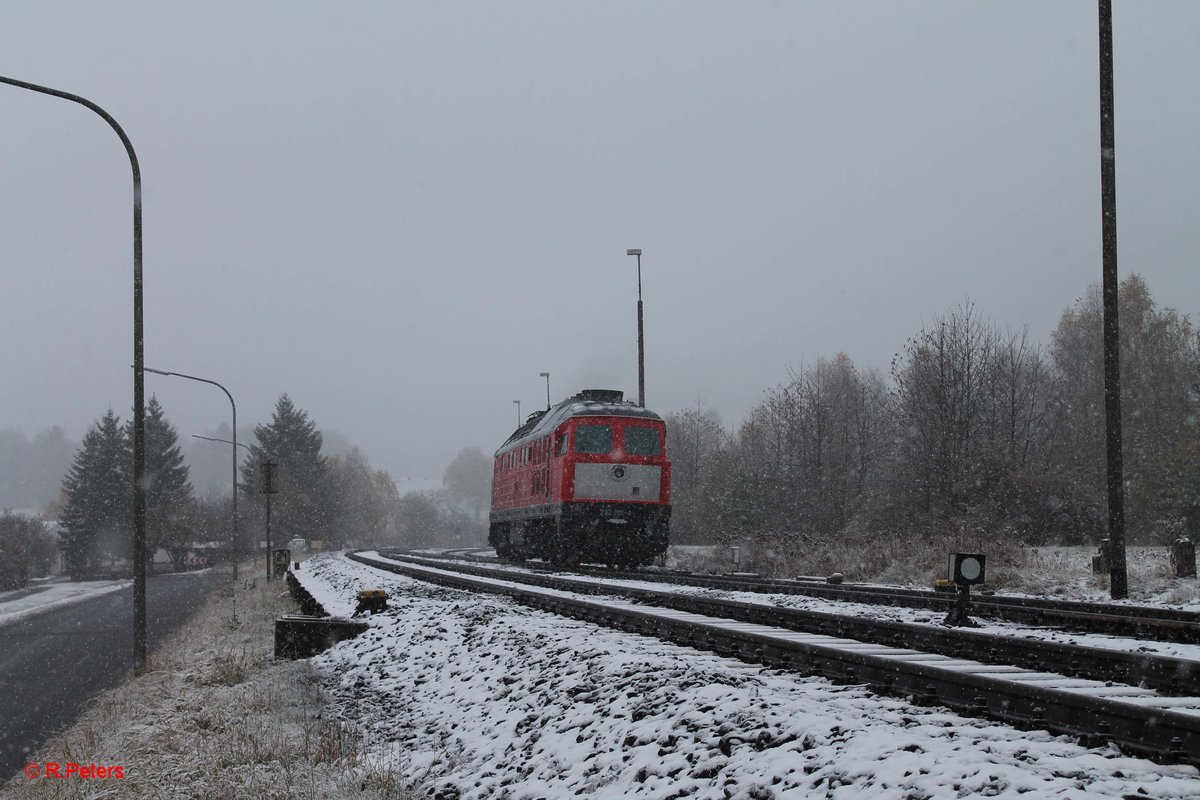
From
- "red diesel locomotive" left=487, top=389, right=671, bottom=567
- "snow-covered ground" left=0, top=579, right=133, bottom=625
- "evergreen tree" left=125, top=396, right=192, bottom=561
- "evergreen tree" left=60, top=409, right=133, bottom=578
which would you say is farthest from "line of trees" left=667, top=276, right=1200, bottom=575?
"evergreen tree" left=60, top=409, right=133, bottom=578

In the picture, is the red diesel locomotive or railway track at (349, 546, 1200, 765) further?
the red diesel locomotive

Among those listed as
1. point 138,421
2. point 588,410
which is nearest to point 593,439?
point 588,410

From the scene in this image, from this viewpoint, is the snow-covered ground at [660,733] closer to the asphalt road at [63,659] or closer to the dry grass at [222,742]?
the dry grass at [222,742]

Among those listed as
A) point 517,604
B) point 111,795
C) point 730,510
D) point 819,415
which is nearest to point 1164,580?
point 517,604

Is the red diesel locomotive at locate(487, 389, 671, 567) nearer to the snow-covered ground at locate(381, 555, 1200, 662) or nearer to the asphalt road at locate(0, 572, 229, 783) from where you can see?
the snow-covered ground at locate(381, 555, 1200, 662)

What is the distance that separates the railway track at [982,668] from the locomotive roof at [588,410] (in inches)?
419

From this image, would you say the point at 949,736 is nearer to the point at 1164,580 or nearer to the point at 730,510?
the point at 1164,580

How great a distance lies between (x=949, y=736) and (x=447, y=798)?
10.4 ft

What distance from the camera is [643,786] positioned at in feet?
17.3

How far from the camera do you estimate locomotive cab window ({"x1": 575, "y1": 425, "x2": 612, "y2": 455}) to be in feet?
72.2

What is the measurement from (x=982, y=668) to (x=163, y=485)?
6717cm

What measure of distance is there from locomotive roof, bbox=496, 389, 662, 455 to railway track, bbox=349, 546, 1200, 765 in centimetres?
1065

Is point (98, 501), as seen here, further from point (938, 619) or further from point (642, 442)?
point (938, 619)

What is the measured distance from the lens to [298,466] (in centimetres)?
7762
